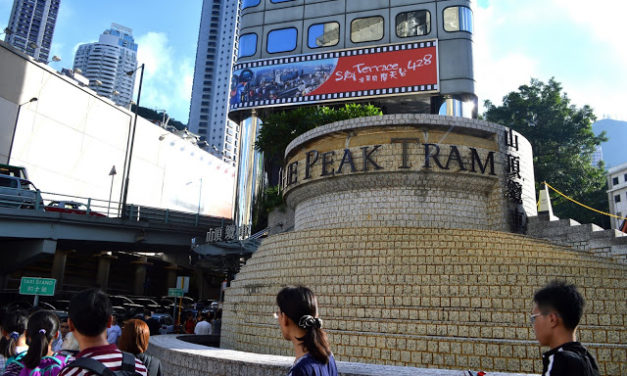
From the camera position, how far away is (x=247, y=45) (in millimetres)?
28781

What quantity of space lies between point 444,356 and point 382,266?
2849 millimetres

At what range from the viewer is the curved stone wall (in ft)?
43.8

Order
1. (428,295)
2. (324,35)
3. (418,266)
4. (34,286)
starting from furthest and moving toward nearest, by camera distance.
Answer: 1. (324,35)
2. (34,286)
3. (418,266)
4. (428,295)

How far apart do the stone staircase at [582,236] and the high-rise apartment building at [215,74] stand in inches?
4617

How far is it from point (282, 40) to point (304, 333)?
90.2 ft

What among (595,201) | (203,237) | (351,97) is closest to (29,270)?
(203,237)

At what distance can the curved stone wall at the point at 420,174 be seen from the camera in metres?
13.3

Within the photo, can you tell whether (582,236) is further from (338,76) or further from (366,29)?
(366,29)

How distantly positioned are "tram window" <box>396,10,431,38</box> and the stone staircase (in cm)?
1538

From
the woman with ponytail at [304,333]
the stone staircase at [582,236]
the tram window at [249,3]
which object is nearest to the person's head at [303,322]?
the woman with ponytail at [304,333]

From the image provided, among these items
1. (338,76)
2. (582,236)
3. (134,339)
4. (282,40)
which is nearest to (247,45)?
(282,40)

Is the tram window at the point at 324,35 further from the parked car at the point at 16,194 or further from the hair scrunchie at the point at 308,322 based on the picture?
the hair scrunchie at the point at 308,322

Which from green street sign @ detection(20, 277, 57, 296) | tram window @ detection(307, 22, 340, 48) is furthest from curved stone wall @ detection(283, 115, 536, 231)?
tram window @ detection(307, 22, 340, 48)

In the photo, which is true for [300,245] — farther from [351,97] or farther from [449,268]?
[351,97]
